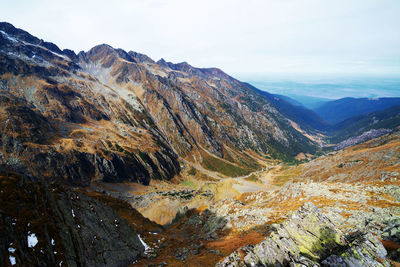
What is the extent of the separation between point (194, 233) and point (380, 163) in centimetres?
10594

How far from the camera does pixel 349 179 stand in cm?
9581

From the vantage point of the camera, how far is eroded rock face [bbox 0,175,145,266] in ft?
57.2

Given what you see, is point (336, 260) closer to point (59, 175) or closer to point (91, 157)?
point (59, 175)

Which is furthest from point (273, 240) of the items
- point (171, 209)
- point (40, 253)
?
point (171, 209)

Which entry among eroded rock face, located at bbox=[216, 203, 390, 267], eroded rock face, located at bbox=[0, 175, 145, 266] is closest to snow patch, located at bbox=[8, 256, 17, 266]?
eroded rock face, located at bbox=[0, 175, 145, 266]

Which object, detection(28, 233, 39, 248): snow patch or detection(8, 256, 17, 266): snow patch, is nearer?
detection(8, 256, 17, 266): snow patch

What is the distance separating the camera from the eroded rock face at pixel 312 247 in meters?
15.6

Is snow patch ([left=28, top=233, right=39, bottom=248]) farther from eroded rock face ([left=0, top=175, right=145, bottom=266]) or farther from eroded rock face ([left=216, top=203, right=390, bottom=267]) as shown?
eroded rock face ([left=216, top=203, right=390, bottom=267])

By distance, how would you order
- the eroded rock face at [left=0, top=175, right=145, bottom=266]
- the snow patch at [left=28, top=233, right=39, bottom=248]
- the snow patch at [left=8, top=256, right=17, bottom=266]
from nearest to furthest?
the snow patch at [left=8, top=256, right=17, bottom=266] → the eroded rock face at [left=0, top=175, right=145, bottom=266] → the snow patch at [left=28, top=233, right=39, bottom=248]

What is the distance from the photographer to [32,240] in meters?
18.6

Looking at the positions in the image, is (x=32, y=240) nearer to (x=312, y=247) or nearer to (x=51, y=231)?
(x=51, y=231)

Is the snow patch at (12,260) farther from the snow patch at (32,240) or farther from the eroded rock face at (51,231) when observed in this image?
the snow patch at (32,240)

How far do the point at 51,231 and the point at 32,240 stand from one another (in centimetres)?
240

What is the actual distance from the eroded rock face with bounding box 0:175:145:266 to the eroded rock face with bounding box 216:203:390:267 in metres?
18.6
